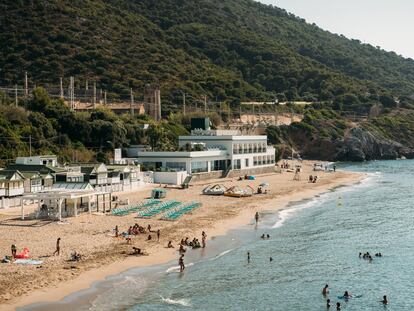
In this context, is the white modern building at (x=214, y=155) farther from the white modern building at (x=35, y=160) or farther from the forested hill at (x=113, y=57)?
the forested hill at (x=113, y=57)

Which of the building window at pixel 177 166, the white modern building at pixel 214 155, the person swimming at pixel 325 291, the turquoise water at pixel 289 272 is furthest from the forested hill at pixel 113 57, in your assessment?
the person swimming at pixel 325 291

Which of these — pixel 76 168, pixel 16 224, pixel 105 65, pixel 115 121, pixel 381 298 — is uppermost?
pixel 105 65

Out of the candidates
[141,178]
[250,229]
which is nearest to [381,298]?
[250,229]

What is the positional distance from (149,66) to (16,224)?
111 metres

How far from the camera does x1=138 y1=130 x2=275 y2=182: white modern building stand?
252 feet

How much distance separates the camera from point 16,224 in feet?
148

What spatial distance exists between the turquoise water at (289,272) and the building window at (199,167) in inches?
821

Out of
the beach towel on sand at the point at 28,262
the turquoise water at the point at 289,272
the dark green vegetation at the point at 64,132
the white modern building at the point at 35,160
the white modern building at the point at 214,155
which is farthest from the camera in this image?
the white modern building at the point at 214,155

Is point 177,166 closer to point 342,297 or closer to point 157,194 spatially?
point 157,194

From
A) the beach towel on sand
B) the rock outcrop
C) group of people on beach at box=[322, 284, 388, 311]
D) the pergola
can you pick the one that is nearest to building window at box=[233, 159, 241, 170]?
the pergola

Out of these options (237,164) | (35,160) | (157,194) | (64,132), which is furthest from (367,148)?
(35,160)

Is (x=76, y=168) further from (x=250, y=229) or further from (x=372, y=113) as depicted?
(x=372, y=113)

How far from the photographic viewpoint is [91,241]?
41125mm

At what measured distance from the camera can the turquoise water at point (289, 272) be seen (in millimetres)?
31469
